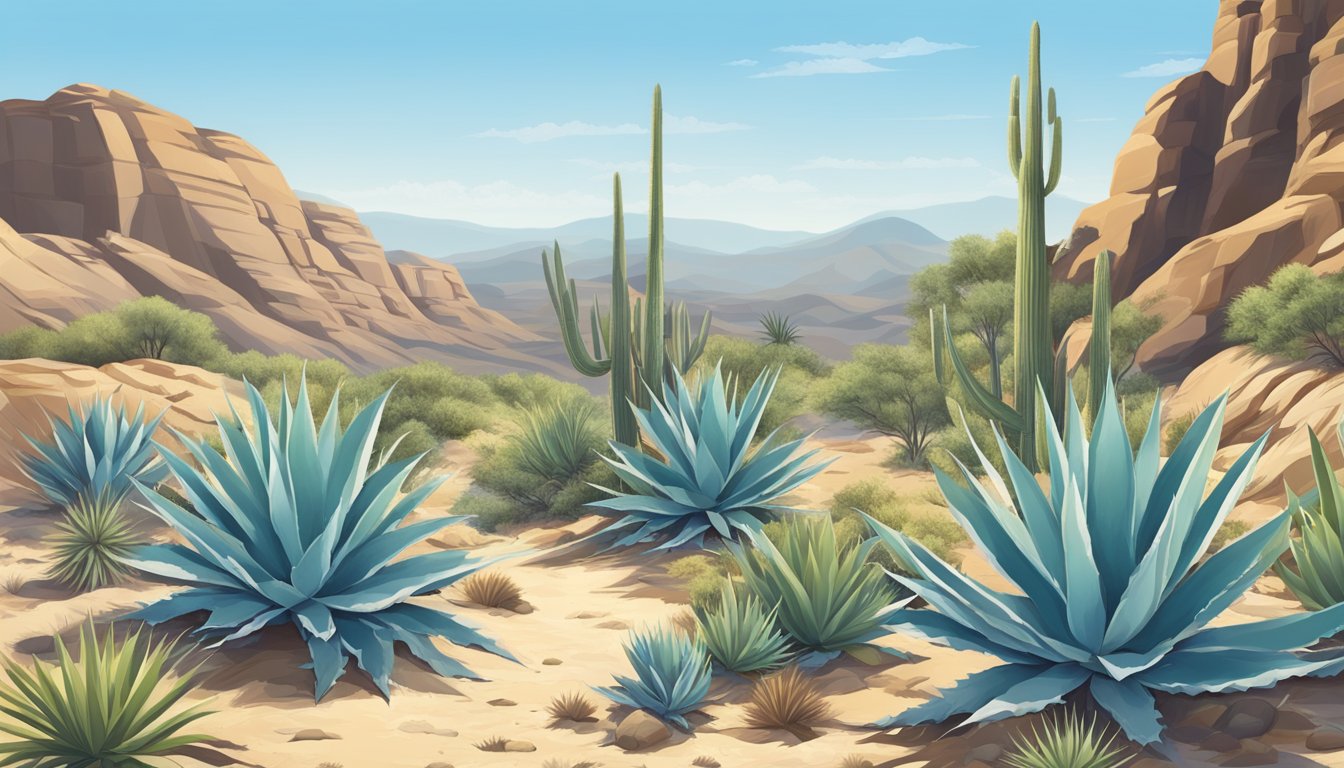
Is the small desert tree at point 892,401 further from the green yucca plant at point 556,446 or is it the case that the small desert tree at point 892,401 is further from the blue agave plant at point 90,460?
the blue agave plant at point 90,460

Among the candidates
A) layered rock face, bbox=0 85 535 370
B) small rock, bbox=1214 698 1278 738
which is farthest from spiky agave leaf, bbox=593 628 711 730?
layered rock face, bbox=0 85 535 370

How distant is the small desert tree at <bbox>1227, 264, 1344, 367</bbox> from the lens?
1727 centimetres

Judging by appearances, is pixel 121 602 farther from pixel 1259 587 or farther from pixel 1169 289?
pixel 1169 289

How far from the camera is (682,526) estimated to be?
1043 cm

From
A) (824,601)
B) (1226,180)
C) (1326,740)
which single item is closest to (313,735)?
(824,601)

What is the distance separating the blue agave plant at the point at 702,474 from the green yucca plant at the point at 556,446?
9.08 feet

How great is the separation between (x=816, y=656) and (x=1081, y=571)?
242 centimetres

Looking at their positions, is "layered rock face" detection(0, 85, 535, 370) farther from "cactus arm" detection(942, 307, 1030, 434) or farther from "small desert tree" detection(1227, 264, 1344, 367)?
Answer: "cactus arm" detection(942, 307, 1030, 434)

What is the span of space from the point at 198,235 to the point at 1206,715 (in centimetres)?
5416

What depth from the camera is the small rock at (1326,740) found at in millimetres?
4453

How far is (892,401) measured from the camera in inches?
816

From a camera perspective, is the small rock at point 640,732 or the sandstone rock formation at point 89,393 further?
the sandstone rock formation at point 89,393

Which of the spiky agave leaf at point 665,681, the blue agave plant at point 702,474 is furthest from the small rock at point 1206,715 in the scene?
the blue agave plant at point 702,474

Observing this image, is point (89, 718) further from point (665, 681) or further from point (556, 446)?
point (556, 446)
